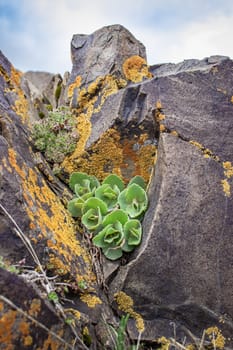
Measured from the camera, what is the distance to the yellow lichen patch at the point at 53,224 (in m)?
3.07

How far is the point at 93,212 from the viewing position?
365 cm

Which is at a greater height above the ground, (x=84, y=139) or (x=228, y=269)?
(x=84, y=139)

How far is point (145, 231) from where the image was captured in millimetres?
3459

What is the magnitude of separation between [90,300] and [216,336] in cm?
123

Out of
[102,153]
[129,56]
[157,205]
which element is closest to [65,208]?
[102,153]

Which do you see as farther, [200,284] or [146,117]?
[146,117]

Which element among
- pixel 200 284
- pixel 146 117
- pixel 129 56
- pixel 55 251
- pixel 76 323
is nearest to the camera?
pixel 76 323

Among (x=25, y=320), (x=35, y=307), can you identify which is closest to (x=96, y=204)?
(x=35, y=307)

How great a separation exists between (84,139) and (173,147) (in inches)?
47.1

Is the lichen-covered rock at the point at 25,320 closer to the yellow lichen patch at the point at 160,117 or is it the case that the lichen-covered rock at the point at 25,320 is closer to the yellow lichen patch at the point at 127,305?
the yellow lichen patch at the point at 127,305

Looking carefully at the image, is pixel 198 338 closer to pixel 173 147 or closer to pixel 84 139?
pixel 173 147

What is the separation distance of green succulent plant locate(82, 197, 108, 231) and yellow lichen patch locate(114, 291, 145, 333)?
70 centimetres

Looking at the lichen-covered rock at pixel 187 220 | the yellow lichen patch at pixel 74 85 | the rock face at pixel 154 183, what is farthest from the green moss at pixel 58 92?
the lichen-covered rock at pixel 187 220

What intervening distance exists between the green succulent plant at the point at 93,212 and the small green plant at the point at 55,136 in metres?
0.89
